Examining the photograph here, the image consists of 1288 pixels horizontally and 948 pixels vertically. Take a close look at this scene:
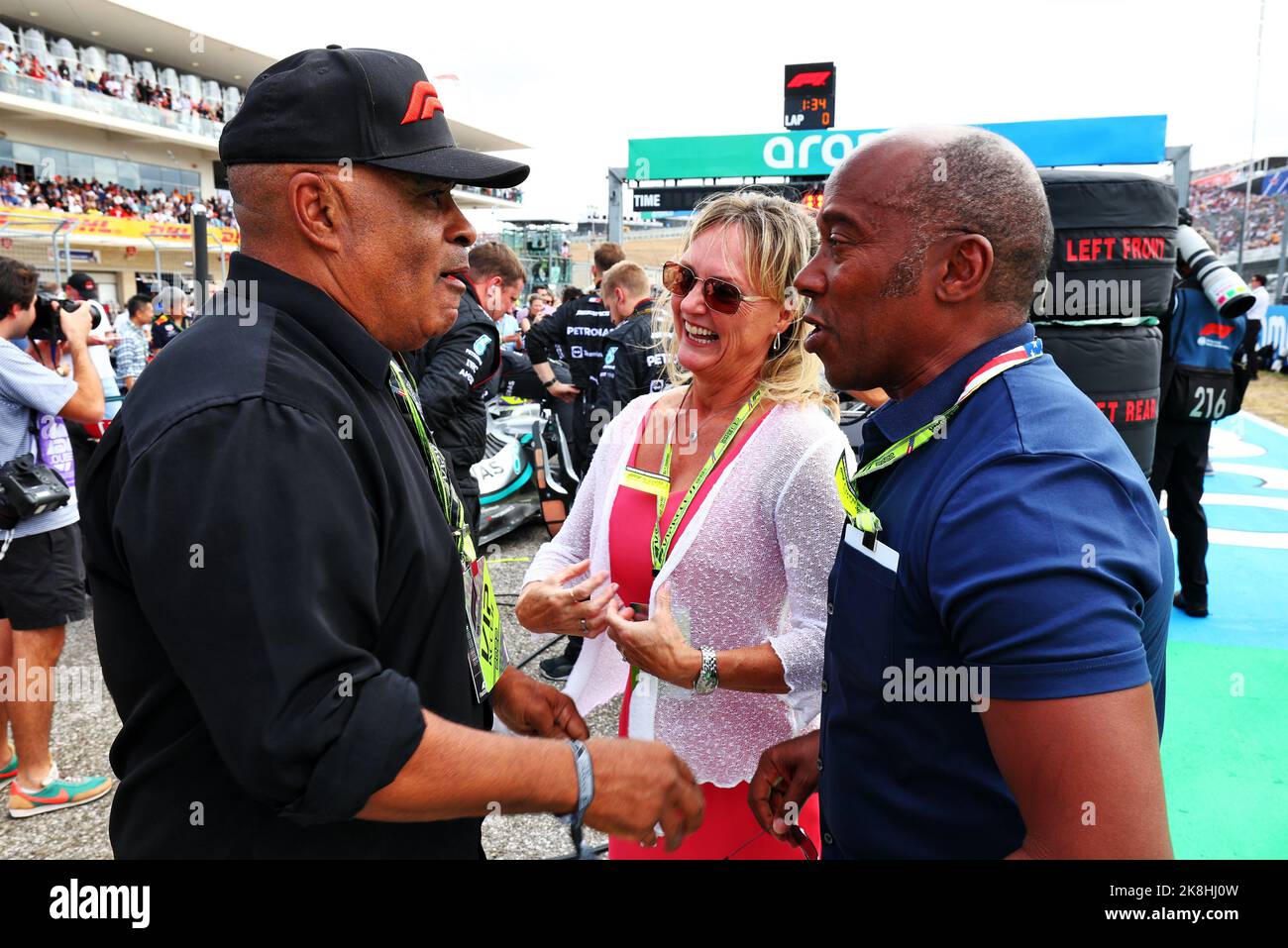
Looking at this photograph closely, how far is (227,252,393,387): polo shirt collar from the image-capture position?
132 cm

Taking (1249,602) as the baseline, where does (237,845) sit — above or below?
above

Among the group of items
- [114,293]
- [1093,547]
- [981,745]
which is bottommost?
[981,745]

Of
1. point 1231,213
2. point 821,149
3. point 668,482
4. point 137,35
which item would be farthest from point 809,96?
point 137,35

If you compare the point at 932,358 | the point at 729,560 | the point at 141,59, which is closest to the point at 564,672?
the point at 729,560

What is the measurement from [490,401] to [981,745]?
8.06 meters

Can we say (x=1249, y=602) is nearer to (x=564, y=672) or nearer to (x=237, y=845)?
(x=564, y=672)

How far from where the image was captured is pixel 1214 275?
4691 millimetres

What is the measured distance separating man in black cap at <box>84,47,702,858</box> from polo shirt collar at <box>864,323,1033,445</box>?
0.70 metres

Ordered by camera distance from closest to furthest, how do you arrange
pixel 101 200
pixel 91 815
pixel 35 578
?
pixel 91 815, pixel 35 578, pixel 101 200

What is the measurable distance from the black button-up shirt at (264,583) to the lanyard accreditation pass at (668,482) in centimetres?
84

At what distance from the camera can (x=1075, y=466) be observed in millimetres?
1117


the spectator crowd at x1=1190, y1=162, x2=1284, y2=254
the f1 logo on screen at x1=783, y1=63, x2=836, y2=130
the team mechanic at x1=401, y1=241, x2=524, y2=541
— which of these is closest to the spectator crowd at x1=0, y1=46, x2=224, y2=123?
the f1 logo on screen at x1=783, y1=63, x2=836, y2=130

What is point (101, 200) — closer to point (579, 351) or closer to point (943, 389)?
point (579, 351)

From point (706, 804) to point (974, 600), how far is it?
1305mm
